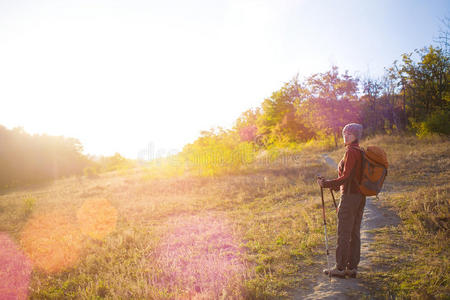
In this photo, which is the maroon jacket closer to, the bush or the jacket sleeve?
the jacket sleeve

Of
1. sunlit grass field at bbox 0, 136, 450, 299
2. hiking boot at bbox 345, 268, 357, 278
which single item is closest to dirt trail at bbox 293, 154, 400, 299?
hiking boot at bbox 345, 268, 357, 278

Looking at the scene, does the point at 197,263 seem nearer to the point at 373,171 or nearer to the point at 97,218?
the point at 373,171

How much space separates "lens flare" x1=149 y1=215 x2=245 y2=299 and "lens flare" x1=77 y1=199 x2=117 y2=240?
2249 mm

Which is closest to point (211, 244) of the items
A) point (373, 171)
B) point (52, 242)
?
point (373, 171)

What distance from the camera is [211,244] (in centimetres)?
588

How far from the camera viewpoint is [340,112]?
830 inches

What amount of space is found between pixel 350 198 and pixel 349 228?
1.38ft

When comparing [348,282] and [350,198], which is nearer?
[350,198]

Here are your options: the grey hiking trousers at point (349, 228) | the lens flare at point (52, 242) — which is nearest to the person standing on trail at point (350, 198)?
the grey hiking trousers at point (349, 228)

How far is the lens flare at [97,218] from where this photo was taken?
307 inches

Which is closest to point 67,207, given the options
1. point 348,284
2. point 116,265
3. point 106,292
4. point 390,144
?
point 116,265

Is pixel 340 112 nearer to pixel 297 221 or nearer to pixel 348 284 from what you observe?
pixel 297 221

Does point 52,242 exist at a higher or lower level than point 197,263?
higher

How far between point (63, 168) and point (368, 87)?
35.0 meters
